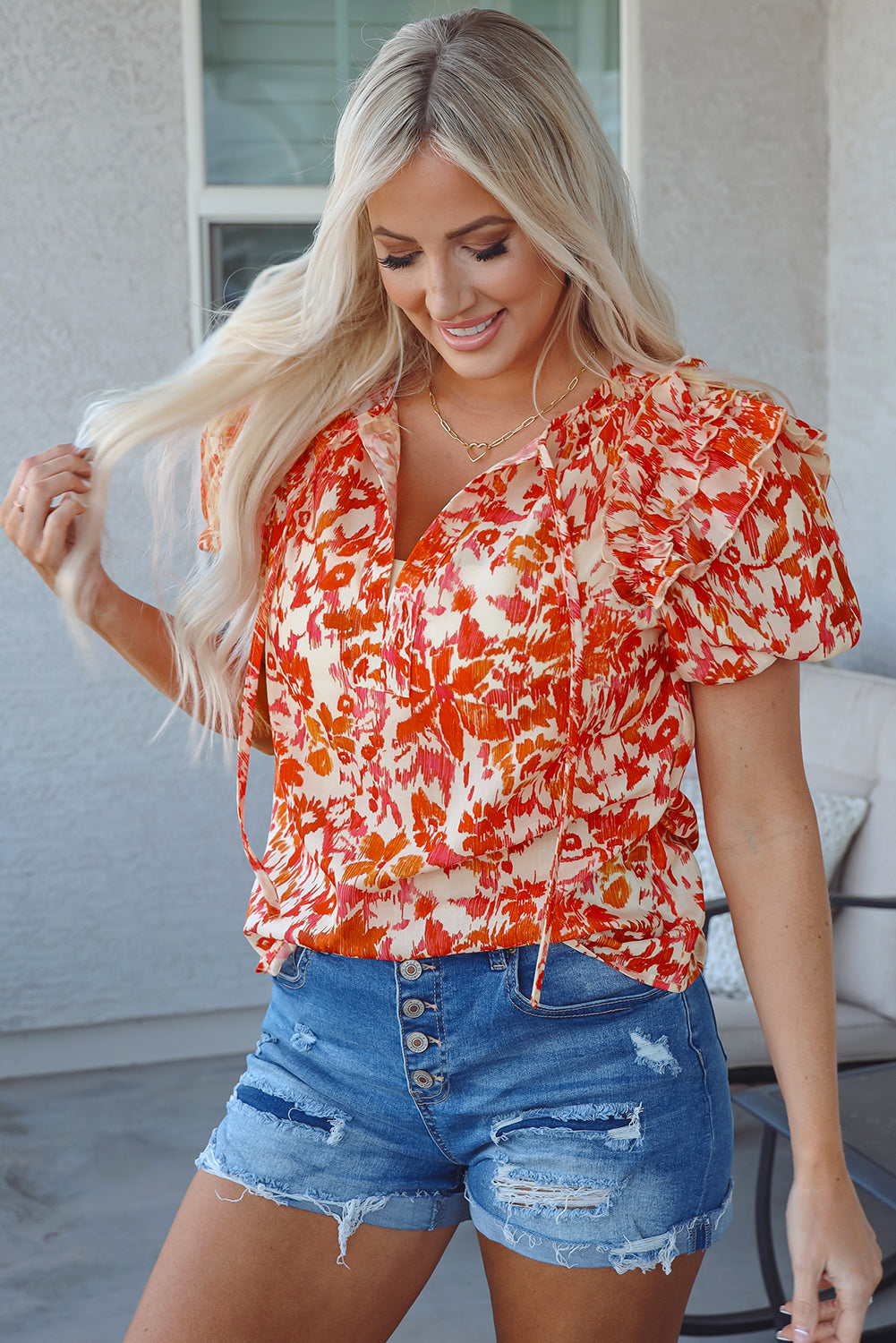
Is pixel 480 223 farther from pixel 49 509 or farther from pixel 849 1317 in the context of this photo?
pixel 849 1317

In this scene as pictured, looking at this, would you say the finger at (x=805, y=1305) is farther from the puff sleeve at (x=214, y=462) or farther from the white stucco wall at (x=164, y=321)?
the white stucco wall at (x=164, y=321)

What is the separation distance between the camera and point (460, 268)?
1.21m

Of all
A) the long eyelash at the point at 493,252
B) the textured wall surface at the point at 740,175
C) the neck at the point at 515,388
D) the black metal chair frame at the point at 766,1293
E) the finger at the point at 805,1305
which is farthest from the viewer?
the textured wall surface at the point at 740,175

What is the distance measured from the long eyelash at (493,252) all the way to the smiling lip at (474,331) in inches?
2.0

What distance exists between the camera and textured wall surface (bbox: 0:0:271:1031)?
3221 mm

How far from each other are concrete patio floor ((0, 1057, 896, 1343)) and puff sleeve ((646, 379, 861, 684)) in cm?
174

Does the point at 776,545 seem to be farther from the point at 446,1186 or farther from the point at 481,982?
the point at 446,1186

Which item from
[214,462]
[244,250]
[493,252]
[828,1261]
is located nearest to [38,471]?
[214,462]

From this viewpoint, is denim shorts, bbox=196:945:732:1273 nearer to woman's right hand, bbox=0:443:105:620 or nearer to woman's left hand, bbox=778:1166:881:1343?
woman's left hand, bbox=778:1166:881:1343

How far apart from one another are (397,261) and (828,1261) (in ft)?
3.20

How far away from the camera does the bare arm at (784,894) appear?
1155 millimetres

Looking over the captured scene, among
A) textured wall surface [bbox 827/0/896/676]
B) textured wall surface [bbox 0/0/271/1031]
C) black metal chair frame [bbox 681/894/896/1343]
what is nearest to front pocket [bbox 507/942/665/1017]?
black metal chair frame [bbox 681/894/896/1343]

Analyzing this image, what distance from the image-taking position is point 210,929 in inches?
143

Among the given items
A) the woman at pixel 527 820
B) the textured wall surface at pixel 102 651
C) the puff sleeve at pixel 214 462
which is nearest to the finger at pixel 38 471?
the puff sleeve at pixel 214 462
